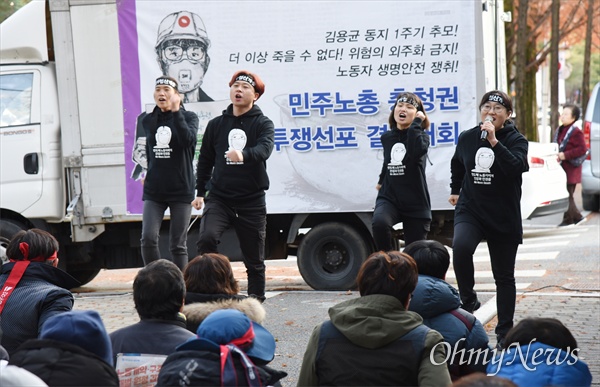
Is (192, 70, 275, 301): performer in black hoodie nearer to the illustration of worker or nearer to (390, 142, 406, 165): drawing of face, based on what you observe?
(390, 142, 406, 165): drawing of face

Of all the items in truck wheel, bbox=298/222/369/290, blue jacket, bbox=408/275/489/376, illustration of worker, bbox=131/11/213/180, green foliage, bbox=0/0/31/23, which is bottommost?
truck wheel, bbox=298/222/369/290

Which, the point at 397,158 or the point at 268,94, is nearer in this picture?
the point at 397,158

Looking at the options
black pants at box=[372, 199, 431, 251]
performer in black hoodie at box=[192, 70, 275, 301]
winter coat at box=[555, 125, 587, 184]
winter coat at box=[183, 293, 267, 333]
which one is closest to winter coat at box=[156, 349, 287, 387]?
winter coat at box=[183, 293, 267, 333]

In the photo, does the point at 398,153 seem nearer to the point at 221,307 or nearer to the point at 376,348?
the point at 221,307

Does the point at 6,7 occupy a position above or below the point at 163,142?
above

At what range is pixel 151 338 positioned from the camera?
14.9ft

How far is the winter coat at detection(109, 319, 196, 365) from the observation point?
14.8 ft

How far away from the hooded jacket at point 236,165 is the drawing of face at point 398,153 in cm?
107

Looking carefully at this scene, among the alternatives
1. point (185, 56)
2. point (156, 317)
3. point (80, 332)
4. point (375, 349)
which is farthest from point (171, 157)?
point (80, 332)

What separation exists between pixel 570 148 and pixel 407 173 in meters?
8.85

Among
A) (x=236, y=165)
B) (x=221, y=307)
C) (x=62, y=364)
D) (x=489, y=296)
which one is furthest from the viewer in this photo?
(x=489, y=296)

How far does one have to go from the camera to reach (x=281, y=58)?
34.7 feet

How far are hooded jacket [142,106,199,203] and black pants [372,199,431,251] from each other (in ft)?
5.33

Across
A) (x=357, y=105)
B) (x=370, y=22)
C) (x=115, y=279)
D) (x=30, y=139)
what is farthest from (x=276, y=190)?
(x=115, y=279)
